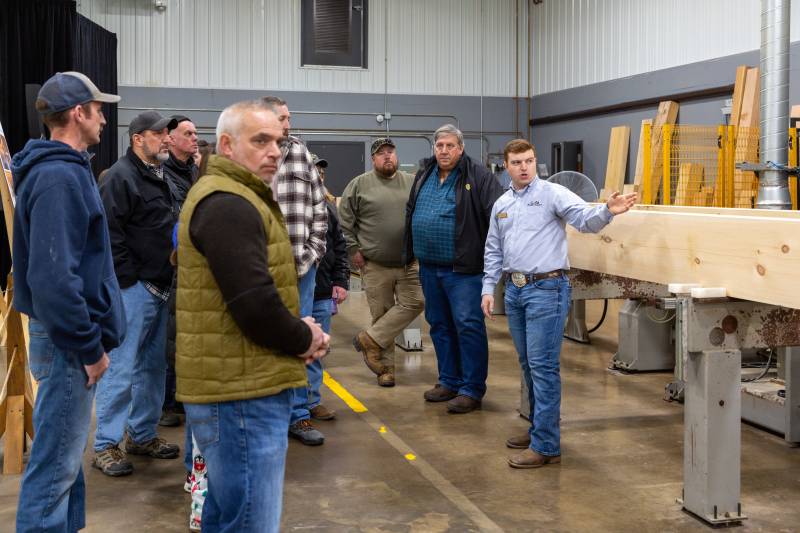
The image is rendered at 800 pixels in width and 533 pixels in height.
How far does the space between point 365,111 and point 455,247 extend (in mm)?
10322

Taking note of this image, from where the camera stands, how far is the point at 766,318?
3.81 metres

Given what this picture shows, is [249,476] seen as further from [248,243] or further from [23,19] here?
[23,19]

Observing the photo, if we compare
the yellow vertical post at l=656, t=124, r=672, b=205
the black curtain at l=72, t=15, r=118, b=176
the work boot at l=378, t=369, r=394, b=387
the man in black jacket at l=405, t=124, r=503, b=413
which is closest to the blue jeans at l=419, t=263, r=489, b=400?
the man in black jacket at l=405, t=124, r=503, b=413

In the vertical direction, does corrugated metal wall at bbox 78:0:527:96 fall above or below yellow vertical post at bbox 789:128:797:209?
above

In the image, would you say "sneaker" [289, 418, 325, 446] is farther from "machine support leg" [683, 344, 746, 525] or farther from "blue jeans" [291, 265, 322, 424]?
"machine support leg" [683, 344, 746, 525]

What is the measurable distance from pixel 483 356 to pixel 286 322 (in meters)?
3.66

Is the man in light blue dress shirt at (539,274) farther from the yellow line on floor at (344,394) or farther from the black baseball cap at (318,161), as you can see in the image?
the yellow line on floor at (344,394)

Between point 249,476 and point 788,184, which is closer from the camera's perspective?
point 249,476

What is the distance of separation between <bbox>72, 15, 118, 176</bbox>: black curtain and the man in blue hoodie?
30.7ft

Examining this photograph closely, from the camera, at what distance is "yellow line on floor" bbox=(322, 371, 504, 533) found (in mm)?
3857

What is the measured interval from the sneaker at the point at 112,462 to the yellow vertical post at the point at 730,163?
717 centimetres

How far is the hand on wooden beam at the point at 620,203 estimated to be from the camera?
13.6ft

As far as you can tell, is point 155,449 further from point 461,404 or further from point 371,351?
point 371,351

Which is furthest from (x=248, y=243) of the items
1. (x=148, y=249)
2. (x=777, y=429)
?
(x=777, y=429)
